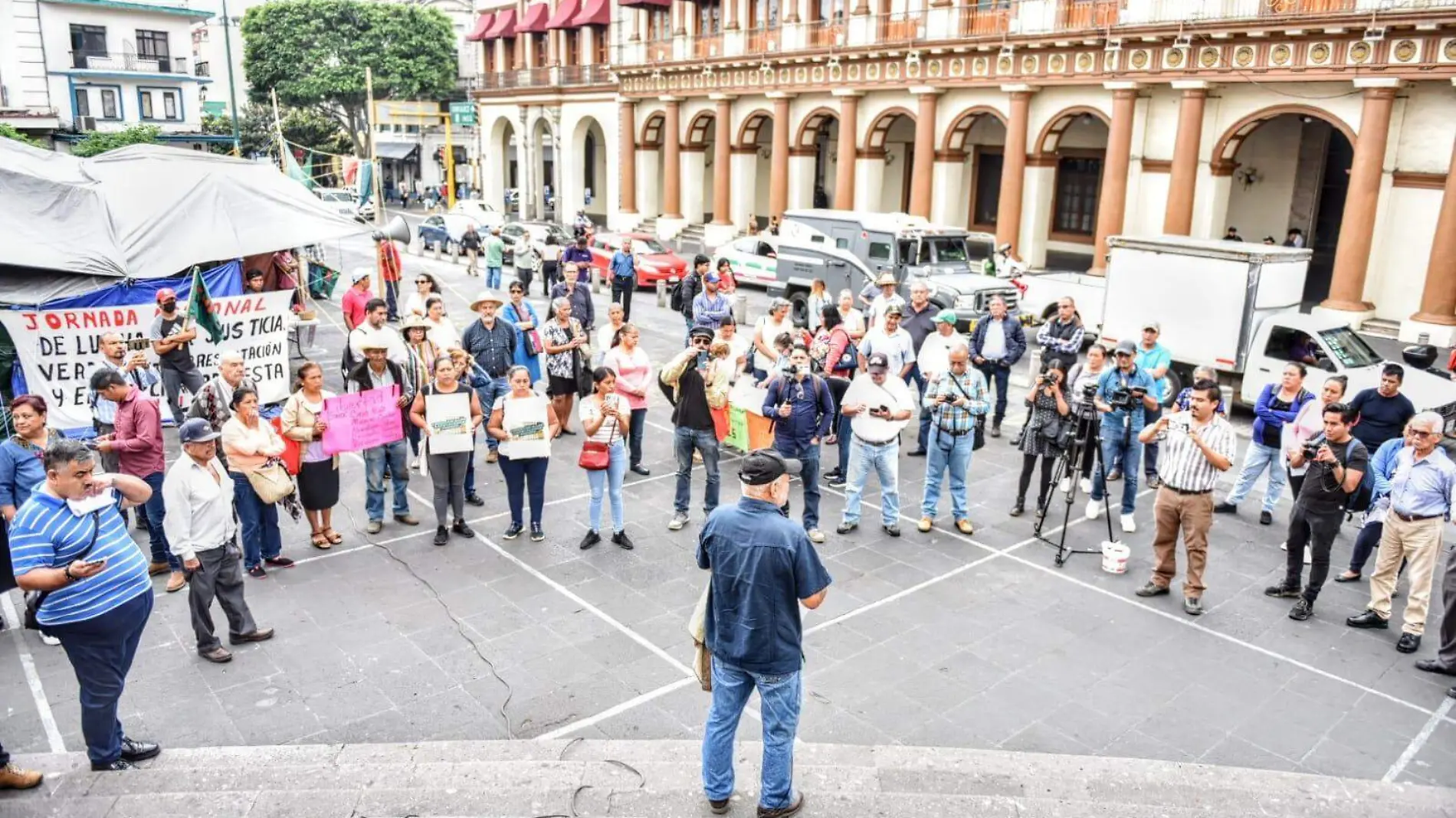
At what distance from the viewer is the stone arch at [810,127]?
31438 millimetres

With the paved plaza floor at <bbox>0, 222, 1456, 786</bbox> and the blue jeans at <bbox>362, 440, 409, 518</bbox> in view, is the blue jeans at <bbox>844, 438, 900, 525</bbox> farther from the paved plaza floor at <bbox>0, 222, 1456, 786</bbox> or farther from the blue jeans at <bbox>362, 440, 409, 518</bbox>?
the blue jeans at <bbox>362, 440, 409, 518</bbox>

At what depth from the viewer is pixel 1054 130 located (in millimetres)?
25828

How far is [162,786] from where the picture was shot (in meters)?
5.43

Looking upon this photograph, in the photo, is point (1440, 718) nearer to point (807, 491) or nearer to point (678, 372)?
point (807, 491)

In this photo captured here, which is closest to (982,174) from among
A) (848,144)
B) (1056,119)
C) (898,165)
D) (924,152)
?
(898,165)

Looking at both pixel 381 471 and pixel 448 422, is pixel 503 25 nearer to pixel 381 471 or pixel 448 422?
pixel 381 471

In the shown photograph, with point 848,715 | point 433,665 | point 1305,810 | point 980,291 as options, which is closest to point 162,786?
point 433,665

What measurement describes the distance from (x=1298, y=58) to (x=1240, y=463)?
11.6 m

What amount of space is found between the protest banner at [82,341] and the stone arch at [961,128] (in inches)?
787

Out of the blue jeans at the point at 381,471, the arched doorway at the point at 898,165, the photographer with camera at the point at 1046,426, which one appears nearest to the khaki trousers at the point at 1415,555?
the photographer with camera at the point at 1046,426

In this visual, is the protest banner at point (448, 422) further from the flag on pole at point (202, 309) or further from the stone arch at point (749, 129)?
the stone arch at point (749, 129)

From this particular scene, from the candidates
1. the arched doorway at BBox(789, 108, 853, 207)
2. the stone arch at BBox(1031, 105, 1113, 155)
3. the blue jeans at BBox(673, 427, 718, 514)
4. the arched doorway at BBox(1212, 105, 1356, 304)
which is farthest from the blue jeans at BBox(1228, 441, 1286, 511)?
the arched doorway at BBox(789, 108, 853, 207)

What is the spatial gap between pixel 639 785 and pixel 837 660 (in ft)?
7.11

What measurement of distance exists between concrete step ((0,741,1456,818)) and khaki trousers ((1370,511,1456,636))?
7.18 ft
